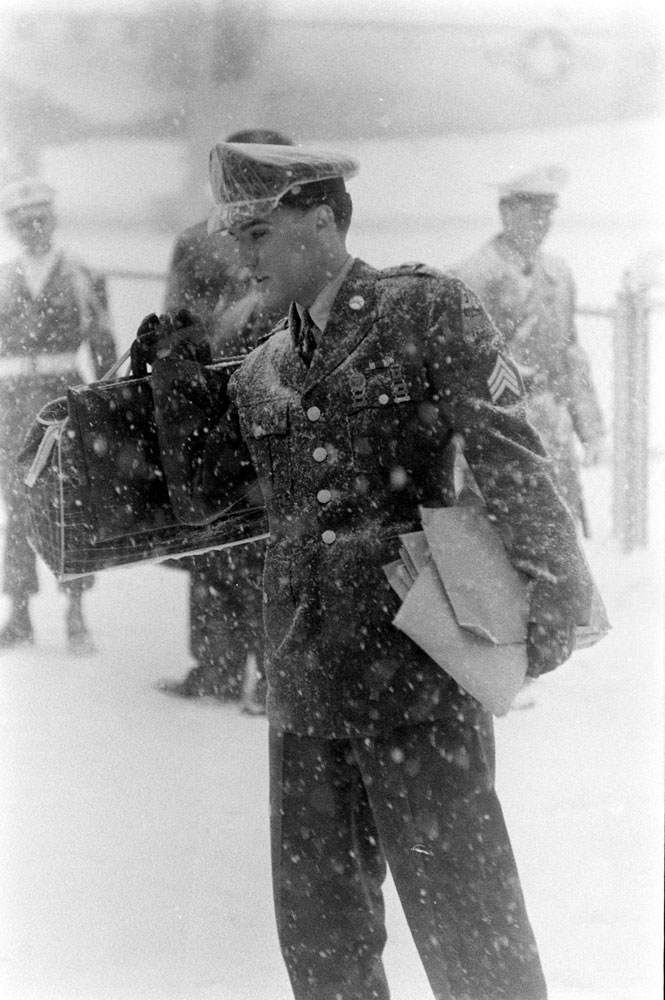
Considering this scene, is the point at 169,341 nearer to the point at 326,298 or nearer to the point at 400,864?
the point at 326,298

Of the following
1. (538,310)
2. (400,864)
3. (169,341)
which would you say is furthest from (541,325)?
(400,864)

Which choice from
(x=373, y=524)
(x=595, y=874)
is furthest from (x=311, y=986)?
(x=595, y=874)

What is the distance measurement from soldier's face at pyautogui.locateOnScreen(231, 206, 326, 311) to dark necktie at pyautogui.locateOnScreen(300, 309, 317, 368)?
0.04m

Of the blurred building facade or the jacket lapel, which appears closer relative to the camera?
the jacket lapel

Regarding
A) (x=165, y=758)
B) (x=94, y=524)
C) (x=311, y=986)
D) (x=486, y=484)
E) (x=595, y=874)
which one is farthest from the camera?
(x=165, y=758)

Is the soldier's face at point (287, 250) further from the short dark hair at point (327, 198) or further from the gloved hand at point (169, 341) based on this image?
the gloved hand at point (169, 341)

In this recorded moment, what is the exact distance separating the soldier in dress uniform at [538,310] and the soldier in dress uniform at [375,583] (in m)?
2.44

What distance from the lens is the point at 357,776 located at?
1734 millimetres

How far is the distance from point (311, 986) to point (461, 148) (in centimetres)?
1638

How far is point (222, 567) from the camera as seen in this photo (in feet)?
13.0


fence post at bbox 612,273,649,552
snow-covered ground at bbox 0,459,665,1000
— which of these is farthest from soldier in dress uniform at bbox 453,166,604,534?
fence post at bbox 612,273,649,552

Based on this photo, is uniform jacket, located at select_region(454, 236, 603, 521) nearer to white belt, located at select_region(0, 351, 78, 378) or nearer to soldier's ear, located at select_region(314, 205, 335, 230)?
white belt, located at select_region(0, 351, 78, 378)

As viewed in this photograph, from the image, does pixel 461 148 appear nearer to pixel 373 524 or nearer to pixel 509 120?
pixel 509 120

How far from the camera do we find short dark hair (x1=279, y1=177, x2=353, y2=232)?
1.67 metres
